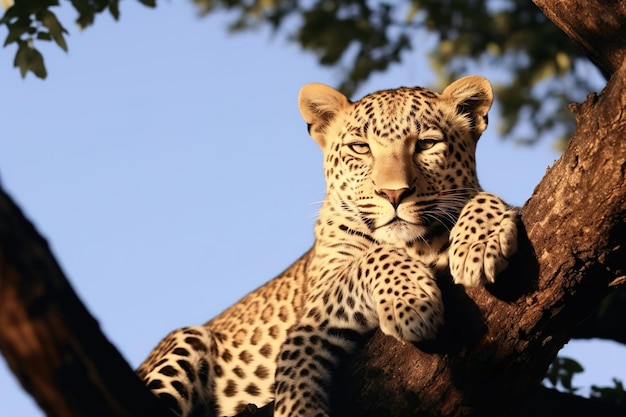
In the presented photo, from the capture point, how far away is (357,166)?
7430 millimetres

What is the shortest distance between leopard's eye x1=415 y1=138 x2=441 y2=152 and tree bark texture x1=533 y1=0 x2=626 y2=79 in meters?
1.44

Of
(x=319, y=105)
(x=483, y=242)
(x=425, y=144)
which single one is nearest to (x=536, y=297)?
(x=483, y=242)

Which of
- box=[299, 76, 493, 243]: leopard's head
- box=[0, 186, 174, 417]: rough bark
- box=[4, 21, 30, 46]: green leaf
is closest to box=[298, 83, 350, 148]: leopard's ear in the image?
box=[299, 76, 493, 243]: leopard's head

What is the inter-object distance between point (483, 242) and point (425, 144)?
5.31ft

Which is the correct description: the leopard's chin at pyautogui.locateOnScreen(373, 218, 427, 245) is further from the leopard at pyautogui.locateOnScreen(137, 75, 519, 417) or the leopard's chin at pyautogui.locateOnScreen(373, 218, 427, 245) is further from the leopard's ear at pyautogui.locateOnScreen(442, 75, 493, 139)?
the leopard's ear at pyautogui.locateOnScreen(442, 75, 493, 139)

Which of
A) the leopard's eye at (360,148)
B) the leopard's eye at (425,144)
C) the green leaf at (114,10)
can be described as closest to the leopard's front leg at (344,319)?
the leopard's eye at (425,144)

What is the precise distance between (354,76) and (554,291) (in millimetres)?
7709

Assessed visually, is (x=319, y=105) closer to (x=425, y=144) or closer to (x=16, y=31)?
(x=425, y=144)

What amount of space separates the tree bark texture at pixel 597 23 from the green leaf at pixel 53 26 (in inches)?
131

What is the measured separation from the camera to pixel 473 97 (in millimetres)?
7660

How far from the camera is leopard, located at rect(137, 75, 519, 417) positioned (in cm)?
609

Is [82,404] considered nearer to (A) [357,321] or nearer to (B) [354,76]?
(A) [357,321]

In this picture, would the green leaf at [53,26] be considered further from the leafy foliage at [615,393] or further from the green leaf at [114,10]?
the leafy foliage at [615,393]

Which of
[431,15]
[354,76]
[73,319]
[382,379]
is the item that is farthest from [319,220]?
[431,15]
